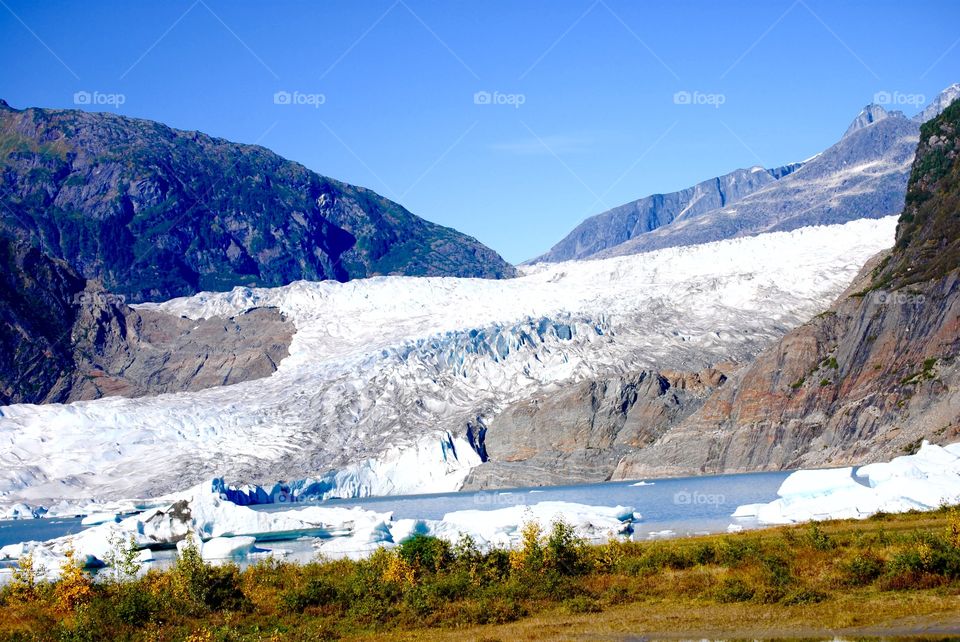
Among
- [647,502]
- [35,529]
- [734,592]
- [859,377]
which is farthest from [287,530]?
[859,377]

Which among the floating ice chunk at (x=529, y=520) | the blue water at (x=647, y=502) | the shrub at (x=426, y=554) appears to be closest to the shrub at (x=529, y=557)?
the shrub at (x=426, y=554)

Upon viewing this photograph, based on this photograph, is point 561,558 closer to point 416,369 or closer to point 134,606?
point 134,606

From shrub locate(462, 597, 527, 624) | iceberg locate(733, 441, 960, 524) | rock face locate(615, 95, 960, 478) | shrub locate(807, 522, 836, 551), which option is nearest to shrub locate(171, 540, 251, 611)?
shrub locate(462, 597, 527, 624)

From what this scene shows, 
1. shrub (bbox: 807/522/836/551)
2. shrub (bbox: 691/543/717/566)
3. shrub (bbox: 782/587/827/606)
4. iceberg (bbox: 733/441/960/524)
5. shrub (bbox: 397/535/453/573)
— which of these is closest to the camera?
shrub (bbox: 782/587/827/606)

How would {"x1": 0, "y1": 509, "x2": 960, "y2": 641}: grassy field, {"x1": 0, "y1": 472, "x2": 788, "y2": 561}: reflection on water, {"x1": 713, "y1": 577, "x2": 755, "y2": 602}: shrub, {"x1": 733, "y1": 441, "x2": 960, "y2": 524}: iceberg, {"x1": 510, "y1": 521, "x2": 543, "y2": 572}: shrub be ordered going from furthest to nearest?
{"x1": 0, "y1": 472, "x2": 788, "y2": 561}: reflection on water, {"x1": 733, "y1": 441, "x2": 960, "y2": 524}: iceberg, {"x1": 510, "y1": 521, "x2": 543, "y2": 572}: shrub, {"x1": 713, "y1": 577, "x2": 755, "y2": 602}: shrub, {"x1": 0, "y1": 509, "x2": 960, "y2": 641}: grassy field

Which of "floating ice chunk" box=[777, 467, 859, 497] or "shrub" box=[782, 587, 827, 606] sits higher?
"floating ice chunk" box=[777, 467, 859, 497]

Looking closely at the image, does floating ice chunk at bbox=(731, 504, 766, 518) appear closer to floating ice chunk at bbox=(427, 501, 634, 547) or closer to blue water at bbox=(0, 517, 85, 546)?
floating ice chunk at bbox=(427, 501, 634, 547)

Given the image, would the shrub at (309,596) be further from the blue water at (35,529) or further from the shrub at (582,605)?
the blue water at (35,529)
